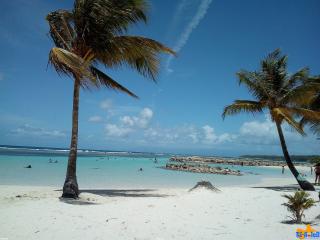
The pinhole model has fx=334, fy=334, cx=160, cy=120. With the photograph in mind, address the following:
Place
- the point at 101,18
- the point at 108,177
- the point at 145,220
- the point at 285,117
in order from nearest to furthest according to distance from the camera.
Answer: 1. the point at 145,220
2. the point at 101,18
3. the point at 285,117
4. the point at 108,177

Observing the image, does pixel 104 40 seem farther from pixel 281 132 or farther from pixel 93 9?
pixel 281 132

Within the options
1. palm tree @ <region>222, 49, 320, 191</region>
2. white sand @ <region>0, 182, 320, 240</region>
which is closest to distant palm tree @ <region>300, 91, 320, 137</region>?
palm tree @ <region>222, 49, 320, 191</region>

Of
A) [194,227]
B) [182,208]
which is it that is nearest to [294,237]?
[194,227]

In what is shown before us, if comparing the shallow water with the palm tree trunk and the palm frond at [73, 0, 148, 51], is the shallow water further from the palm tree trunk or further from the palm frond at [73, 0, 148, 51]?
the palm frond at [73, 0, 148, 51]

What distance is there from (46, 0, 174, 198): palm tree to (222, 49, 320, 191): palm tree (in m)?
7.28

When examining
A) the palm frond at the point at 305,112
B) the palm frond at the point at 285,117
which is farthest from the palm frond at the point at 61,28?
the palm frond at the point at 305,112

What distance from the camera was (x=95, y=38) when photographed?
10820 mm

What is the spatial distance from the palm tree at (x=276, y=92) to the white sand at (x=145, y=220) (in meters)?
7.19

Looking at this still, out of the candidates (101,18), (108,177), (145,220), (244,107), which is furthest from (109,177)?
(145,220)

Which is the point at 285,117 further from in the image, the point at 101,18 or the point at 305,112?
the point at 101,18

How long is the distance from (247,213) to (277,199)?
3345 mm

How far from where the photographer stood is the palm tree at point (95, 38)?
34.6 feet

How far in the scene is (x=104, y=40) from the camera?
1086 centimetres

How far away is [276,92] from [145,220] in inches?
483
